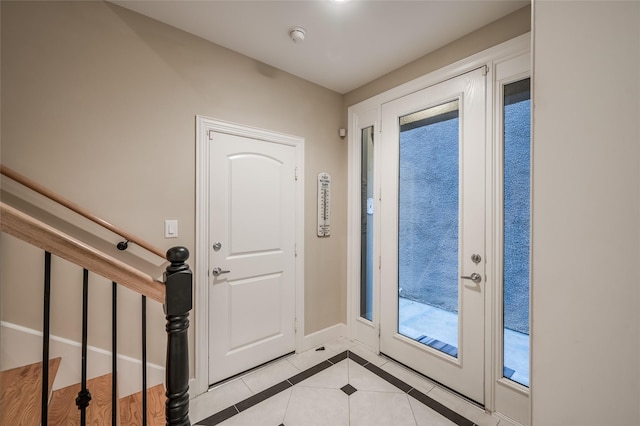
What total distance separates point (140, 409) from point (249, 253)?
1.21 metres

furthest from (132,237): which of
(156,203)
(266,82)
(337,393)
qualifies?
(337,393)

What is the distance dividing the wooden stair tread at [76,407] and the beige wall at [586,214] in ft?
6.32

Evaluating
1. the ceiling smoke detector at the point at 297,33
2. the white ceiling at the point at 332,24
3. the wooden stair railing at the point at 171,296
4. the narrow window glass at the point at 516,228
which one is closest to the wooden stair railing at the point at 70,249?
the wooden stair railing at the point at 171,296

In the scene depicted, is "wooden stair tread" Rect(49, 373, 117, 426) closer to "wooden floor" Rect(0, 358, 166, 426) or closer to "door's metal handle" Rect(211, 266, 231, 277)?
"wooden floor" Rect(0, 358, 166, 426)

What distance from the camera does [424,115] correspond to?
7.68ft

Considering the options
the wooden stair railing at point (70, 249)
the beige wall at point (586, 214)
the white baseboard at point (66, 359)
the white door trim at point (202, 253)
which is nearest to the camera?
the wooden stair railing at point (70, 249)

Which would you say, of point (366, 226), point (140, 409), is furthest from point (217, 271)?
point (366, 226)

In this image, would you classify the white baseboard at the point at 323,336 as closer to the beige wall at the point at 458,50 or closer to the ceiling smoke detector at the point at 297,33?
the beige wall at the point at 458,50

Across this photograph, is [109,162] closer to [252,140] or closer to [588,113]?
[252,140]

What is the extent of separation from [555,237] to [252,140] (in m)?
2.15

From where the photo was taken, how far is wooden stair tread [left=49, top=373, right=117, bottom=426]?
128 cm

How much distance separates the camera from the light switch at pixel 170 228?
1.96 metres

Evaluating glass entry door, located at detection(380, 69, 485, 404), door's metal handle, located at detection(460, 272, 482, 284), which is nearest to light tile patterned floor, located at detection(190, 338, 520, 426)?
glass entry door, located at detection(380, 69, 485, 404)

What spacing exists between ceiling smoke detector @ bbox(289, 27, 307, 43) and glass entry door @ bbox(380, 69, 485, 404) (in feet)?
3.30
